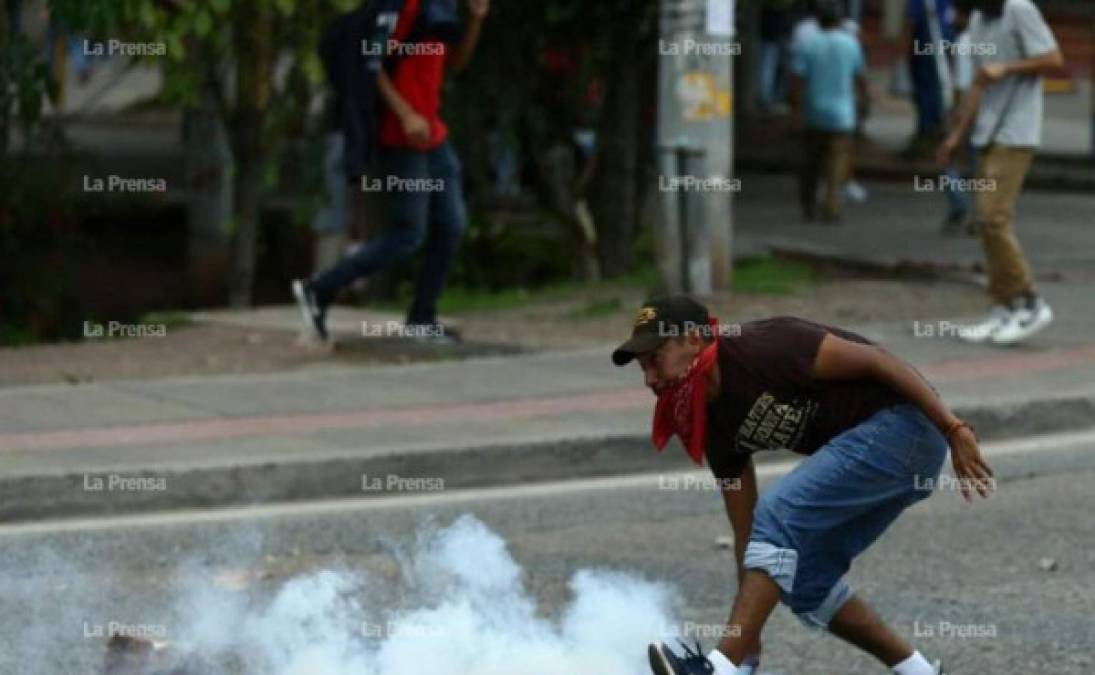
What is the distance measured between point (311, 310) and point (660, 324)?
18.5 feet

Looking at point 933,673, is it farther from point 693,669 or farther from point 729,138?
point 729,138

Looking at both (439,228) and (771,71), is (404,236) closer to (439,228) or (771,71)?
(439,228)

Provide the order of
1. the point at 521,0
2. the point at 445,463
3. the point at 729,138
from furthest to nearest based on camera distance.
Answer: the point at 521,0
the point at 729,138
the point at 445,463

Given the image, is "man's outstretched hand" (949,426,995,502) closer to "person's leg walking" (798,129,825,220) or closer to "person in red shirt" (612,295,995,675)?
"person in red shirt" (612,295,995,675)

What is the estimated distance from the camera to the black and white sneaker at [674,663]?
5.36 metres

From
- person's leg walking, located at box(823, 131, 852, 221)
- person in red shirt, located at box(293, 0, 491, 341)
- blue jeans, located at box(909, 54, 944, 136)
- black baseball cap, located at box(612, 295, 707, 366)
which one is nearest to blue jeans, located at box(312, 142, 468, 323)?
person in red shirt, located at box(293, 0, 491, 341)

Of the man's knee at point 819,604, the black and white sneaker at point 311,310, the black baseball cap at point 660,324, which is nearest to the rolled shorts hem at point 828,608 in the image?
the man's knee at point 819,604

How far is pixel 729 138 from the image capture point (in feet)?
40.3

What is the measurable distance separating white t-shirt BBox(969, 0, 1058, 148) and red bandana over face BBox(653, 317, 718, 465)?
5.77m

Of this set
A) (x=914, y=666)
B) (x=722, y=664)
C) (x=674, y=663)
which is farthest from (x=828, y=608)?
(x=674, y=663)

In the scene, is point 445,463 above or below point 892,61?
above

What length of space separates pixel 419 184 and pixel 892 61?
2274 centimetres

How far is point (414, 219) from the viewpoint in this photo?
34.4 ft

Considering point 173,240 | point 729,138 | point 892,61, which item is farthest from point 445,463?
point 892,61
